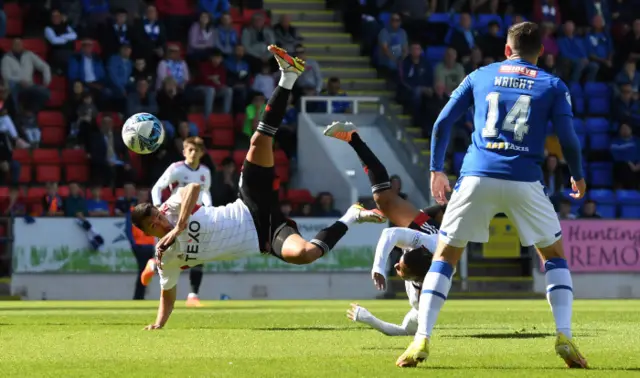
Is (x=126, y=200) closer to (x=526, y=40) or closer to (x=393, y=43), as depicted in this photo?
(x=393, y=43)

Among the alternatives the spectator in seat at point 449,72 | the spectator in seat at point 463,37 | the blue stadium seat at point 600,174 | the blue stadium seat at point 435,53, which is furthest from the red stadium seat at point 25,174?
the blue stadium seat at point 600,174

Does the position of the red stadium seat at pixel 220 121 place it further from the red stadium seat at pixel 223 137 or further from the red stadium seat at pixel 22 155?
the red stadium seat at pixel 22 155

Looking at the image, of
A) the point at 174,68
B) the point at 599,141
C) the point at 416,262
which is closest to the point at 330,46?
the point at 174,68

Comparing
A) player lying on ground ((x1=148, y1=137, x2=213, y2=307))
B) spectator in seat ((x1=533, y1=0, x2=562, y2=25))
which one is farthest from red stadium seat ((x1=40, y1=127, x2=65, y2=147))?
spectator in seat ((x1=533, y1=0, x2=562, y2=25))

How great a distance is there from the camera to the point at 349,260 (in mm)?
22922

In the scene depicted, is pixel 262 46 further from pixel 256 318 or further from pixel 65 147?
pixel 256 318

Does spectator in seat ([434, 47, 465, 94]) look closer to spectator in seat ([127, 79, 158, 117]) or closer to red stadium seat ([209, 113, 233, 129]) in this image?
red stadium seat ([209, 113, 233, 129])

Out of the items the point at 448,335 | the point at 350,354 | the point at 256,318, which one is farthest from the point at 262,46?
the point at 350,354

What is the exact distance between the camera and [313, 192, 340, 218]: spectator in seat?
2297cm

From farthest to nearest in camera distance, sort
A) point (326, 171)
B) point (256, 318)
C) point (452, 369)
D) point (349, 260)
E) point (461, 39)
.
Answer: point (461, 39), point (326, 171), point (349, 260), point (256, 318), point (452, 369)

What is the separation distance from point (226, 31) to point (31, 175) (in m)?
4.76

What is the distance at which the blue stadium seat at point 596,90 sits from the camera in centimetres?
2792

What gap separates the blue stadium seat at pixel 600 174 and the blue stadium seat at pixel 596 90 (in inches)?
73.0

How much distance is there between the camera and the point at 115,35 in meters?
24.7
